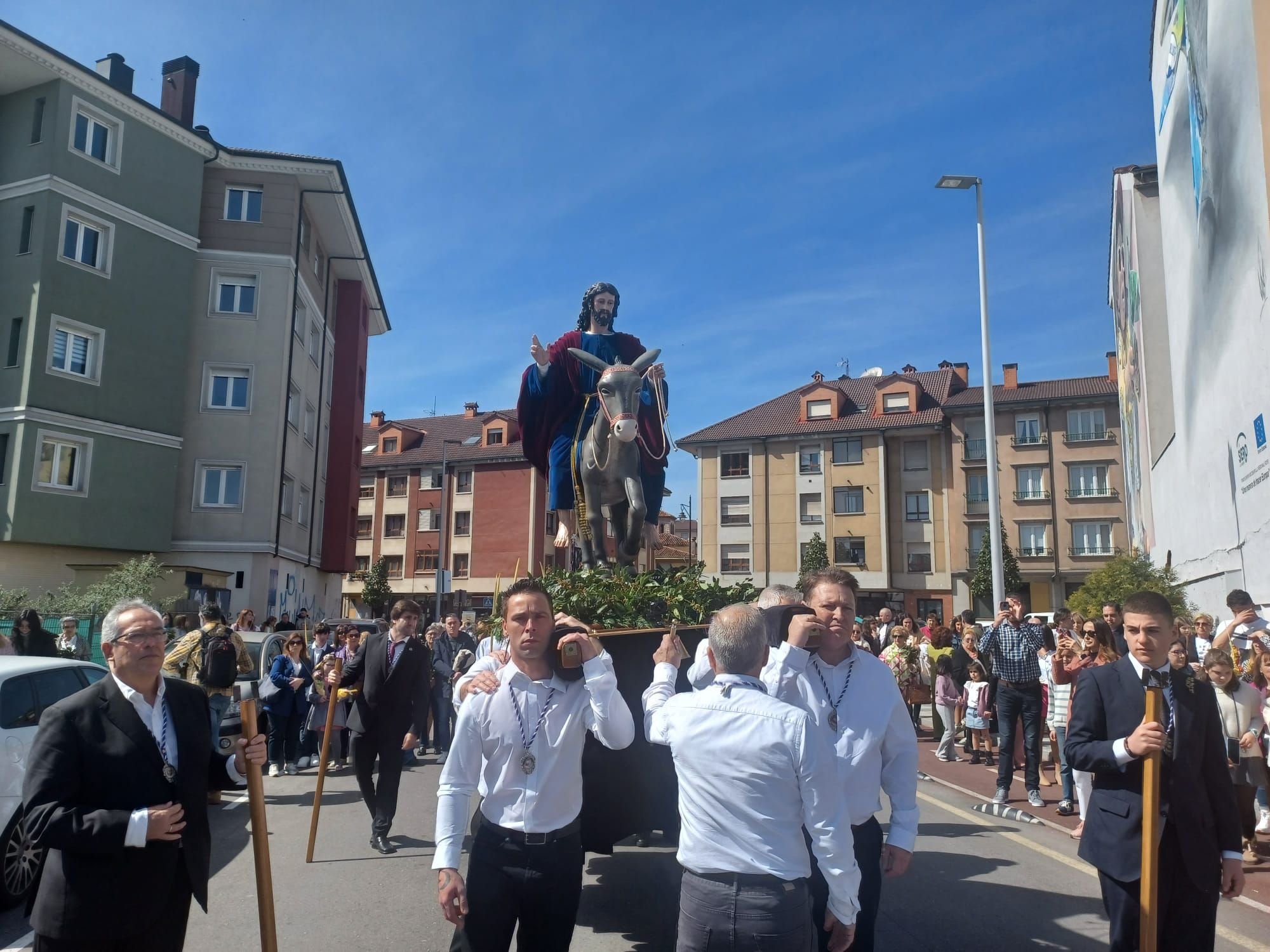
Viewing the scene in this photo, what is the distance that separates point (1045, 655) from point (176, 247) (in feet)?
81.9

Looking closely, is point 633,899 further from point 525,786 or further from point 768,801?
point 768,801

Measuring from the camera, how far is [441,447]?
57.1 metres

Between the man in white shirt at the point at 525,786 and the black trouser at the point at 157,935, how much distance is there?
921 mm

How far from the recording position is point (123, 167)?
2492 cm

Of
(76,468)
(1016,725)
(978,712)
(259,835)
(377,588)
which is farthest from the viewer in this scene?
(377,588)

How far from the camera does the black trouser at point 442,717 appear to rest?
13.2 metres

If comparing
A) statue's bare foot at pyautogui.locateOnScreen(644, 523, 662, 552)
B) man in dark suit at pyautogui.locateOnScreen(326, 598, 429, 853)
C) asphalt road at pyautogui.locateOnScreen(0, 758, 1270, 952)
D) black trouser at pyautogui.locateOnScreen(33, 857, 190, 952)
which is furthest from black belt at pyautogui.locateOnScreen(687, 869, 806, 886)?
statue's bare foot at pyautogui.locateOnScreen(644, 523, 662, 552)

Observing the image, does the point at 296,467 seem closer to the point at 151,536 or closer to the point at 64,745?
the point at 151,536

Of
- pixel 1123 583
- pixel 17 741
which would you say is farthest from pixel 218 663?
pixel 1123 583

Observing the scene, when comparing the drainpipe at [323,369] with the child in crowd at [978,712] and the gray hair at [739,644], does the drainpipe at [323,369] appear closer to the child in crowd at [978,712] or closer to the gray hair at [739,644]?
the child in crowd at [978,712]

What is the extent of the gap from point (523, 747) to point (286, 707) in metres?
9.26

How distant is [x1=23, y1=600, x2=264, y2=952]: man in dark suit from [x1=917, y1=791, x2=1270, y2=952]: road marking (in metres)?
5.09

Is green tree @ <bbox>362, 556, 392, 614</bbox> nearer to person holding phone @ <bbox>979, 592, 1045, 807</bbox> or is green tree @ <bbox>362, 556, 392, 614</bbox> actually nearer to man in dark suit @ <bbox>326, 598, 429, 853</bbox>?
man in dark suit @ <bbox>326, 598, 429, 853</bbox>

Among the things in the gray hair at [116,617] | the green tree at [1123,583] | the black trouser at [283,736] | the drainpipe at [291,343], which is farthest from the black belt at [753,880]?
the drainpipe at [291,343]
